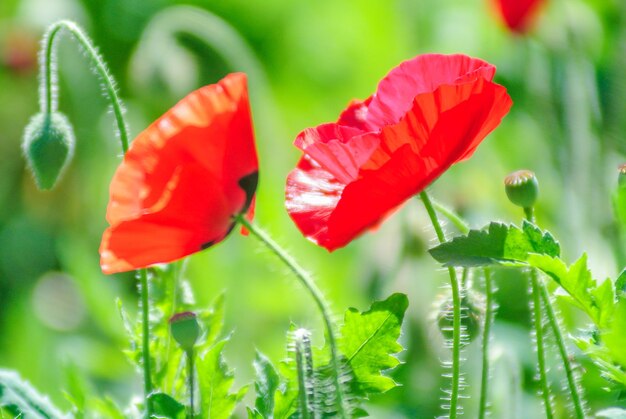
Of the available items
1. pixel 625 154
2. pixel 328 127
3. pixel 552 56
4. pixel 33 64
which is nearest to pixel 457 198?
pixel 625 154

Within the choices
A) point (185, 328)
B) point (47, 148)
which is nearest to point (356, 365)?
point (185, 328)

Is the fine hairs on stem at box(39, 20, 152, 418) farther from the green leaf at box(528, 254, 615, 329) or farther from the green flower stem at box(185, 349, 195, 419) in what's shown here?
the green leaf at box(528, 254, 615, 329)

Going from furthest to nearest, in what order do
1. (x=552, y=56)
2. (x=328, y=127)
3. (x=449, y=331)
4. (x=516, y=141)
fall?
(x=552, y=56) → (x=516, y=141) → (x=449, y=331) → (x=328, y=127)

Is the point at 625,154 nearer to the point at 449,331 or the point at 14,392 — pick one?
the point at 449,331

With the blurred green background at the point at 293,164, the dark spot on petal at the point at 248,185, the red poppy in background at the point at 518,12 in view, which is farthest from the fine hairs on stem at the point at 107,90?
the red poppy in background at the point at 518,12

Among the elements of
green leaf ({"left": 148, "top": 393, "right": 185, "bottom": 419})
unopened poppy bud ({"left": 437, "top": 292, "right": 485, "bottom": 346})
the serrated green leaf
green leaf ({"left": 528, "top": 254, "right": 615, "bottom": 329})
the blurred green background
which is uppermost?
the blurred green background

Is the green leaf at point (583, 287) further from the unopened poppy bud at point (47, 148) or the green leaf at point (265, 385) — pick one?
the unopened poppy bud at point (47, 148)

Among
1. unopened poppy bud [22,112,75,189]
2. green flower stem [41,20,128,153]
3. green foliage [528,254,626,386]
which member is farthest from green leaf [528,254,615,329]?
unopened poppy bud [22,112,75,189]
